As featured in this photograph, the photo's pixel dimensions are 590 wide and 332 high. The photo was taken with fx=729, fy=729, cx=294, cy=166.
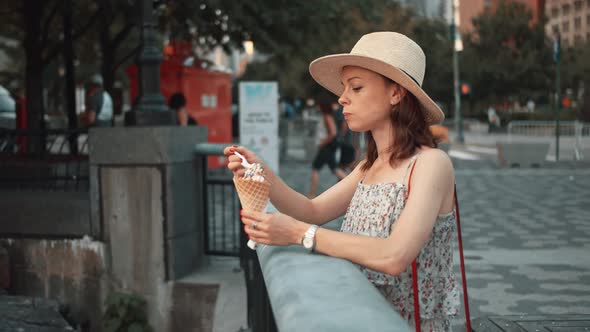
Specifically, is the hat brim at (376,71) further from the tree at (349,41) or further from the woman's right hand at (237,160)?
the tree at (349,41)

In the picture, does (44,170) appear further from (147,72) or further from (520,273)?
(520,273)

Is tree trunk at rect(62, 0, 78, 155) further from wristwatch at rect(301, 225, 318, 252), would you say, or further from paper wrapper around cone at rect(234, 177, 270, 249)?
wristwatch at rect(301, 225, 318, 252)

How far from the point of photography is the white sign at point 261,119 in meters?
12.4

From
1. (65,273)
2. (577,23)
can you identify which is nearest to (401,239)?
(65,273)

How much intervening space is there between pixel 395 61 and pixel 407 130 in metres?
0.24

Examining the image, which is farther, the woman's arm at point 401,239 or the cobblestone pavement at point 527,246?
the cobblestone pavement at point 527,246

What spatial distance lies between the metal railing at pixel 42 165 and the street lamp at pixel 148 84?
2.39 ft

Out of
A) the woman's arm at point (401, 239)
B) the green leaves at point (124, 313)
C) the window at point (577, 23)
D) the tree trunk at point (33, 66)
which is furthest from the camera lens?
the window at point (577, 23)

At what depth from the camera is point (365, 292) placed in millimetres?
1577

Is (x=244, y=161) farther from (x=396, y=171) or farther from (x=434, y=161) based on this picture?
(x=434, y=161)

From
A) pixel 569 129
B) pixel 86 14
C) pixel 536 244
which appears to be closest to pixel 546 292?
pixel 536 244

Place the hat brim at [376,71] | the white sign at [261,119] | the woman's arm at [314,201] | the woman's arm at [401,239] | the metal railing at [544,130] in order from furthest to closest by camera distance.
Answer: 1. the metal railing at [544,130]
2. the white sign at [261,119]
3. the woman's arm at [314,201]
4. the hat brim at [376,71]
5. the woman's arm at [401,239]

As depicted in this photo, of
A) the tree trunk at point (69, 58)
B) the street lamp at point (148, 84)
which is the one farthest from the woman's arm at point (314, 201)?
the tree trunk at point (69, 58)

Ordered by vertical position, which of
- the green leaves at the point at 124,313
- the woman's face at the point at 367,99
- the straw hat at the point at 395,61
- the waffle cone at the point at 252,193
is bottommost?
the green leaves at the point at 124,313
